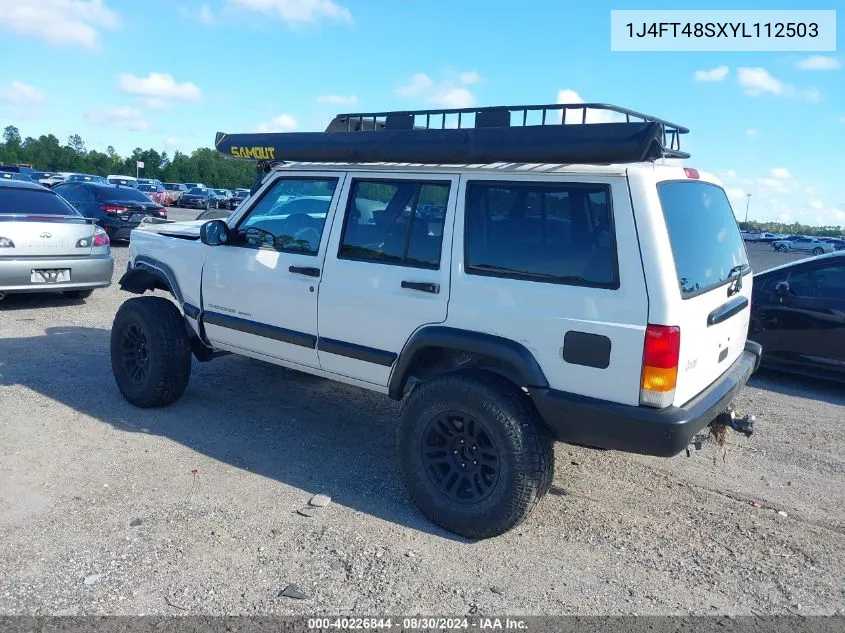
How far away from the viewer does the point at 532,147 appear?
3.57m

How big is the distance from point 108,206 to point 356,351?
43.7 ft

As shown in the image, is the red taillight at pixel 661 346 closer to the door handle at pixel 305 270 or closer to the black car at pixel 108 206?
the door handle at pixel 305 270

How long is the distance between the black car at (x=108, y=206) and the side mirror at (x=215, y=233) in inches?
466

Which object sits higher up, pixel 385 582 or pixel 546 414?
pixel 546 414

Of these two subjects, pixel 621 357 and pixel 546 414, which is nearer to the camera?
pixel 621 357

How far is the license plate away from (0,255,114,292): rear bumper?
1.4 inches

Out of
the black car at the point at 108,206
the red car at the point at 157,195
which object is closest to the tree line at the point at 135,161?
the red car at the point at 157,195

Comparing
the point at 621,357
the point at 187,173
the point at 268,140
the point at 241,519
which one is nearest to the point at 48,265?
the point at 268,140

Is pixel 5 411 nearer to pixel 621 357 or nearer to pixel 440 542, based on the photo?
pixel 440 542

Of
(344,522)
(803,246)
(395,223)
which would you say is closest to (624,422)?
(344,522)

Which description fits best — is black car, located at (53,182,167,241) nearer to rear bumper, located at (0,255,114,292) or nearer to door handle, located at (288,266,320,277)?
rear bumper, located at (0,255,114,292)

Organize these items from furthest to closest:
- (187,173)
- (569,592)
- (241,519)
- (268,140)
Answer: (187,173)
(268,140)
(241,519)
(569,592)

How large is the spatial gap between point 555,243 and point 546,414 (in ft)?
2.88

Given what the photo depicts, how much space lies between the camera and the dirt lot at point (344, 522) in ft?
10.6
